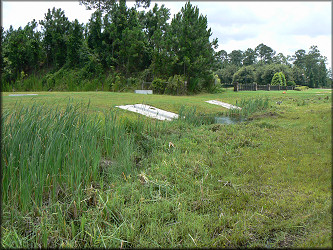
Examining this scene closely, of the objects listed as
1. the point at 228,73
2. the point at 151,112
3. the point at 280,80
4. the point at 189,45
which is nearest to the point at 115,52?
the point at 189,45

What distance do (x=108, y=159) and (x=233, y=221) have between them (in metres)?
1.73

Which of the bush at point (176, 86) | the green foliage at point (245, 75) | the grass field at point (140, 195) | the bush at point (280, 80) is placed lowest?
the grass field at point (140, 195)

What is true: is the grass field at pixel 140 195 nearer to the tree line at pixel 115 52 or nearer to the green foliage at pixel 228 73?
the tree line at pixel 115 52

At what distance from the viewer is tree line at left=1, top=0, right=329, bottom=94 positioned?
14.4m

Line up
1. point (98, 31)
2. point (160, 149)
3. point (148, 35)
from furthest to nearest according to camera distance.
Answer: point (148, 35), point (98, 31), point (160, 149)

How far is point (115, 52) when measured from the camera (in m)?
18.1

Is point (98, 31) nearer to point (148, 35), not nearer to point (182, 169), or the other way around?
point (148, 35)

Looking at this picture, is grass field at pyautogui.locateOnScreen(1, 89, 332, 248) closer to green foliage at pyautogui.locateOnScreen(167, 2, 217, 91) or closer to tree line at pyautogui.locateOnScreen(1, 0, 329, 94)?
tree line at pyautogui.locateOnScreen(1, 0, 329, 94)

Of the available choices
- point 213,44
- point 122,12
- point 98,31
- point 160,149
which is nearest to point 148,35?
point 122,12

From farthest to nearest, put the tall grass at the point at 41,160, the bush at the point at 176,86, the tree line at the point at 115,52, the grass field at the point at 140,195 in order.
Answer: the tree line at the point at 115,52, the bush at the point at 176,86, the tall grass at the point at 41,160, the grass field at the point at 140,195

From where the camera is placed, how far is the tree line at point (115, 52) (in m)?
14.4

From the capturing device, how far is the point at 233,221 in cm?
176

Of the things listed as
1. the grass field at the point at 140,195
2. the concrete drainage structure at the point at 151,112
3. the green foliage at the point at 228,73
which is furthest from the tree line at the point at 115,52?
the green foliage at the point at 228,73

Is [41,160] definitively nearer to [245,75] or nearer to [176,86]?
[176,86]
